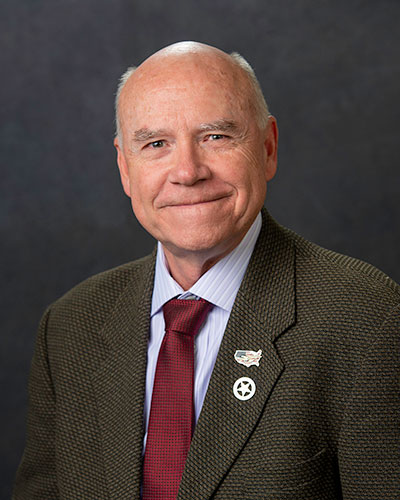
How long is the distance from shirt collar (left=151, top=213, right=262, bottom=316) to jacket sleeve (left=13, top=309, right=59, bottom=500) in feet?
1.51

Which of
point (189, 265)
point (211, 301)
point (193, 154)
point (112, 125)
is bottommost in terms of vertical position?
point (211, 301)

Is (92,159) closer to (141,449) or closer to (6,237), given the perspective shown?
(6,237)

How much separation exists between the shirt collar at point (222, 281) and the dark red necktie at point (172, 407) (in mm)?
36

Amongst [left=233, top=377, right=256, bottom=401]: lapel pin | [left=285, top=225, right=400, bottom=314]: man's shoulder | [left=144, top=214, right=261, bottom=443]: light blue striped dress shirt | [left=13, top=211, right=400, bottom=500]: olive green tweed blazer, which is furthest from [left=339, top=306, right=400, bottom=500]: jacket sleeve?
[left=144, top=214, right=261, bottom=443]: light blue striped dress shirt

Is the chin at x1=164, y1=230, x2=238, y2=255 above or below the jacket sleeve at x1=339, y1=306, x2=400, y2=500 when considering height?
above

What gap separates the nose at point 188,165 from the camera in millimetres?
2211

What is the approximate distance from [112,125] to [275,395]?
2275 mm

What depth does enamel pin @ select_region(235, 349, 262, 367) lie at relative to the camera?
2223 millimetres

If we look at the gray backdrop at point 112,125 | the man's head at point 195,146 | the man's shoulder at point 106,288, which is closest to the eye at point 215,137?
the man's head at point 195,146

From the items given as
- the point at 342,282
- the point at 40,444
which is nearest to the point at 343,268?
the point at 342,282

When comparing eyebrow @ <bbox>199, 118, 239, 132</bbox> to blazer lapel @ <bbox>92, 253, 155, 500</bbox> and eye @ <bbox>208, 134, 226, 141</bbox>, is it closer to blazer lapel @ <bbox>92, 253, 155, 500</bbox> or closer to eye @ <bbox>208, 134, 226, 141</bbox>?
eye @ <bbox>208, 134, 226, 141</bbox>

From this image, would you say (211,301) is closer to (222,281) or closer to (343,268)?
(222,281)

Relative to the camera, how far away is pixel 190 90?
7.23 feet

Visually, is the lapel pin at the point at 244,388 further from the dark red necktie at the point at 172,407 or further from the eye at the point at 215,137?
the eye at the point at 215,137
